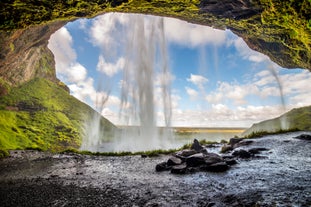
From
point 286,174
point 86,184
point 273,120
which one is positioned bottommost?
point 86,184

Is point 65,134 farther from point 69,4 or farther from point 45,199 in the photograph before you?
point 45,199

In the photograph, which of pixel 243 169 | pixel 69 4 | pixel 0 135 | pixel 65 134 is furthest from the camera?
pixel 65 134

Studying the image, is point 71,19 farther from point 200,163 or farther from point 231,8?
point 200,163

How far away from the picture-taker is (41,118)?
150ft

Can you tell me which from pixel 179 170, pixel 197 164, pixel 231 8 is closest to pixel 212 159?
pixel 197 164

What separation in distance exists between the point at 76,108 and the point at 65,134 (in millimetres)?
20438

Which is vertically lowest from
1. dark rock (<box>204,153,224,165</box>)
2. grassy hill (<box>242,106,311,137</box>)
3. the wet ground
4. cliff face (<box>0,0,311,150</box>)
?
the wet ground

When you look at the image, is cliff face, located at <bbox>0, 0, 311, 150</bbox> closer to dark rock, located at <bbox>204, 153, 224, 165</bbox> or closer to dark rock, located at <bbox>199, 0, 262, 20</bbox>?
dark rock, located at <bbox>199, 0, 262, 20</bbox>

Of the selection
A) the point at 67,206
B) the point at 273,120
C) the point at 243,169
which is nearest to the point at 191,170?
the point at 243,169

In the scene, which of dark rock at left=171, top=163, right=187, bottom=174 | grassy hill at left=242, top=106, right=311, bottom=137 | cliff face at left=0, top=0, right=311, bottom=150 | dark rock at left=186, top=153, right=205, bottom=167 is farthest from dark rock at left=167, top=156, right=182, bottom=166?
grassy hill at left=242, top=106, right=311, bottom=137

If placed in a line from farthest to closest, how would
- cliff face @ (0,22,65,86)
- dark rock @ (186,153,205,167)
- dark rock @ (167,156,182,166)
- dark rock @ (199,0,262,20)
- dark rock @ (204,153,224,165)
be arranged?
1. cliff face @ (0,22,65,86)
2. dark rock @ (199,0,262,20)
3. dark rock @ (167,156,182,166)
4. dark rock @ (186,153,205,167)
5. dark rock @ (204,153,224,165)

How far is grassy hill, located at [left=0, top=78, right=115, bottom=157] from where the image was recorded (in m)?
33.2

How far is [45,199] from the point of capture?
7.34 m

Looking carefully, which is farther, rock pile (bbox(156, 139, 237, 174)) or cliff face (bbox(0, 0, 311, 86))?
cliff face (bbox(0, 0, 311, 86))
